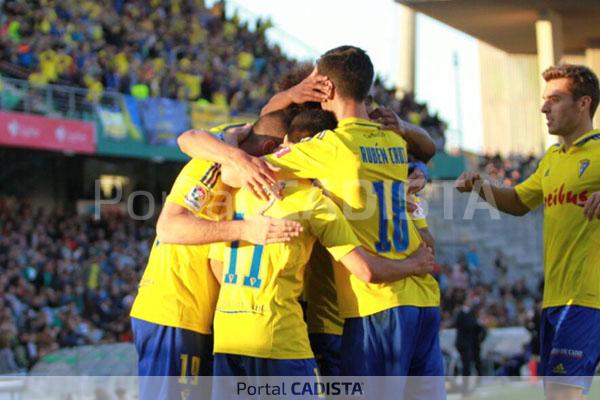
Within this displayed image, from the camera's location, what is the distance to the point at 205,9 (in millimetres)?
27250

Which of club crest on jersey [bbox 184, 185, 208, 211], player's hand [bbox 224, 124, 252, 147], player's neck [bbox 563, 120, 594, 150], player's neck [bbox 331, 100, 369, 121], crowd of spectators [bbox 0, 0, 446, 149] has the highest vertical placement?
crowd of spectators [bbox 0, 0, 446, 149]

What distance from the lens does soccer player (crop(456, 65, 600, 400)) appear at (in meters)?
5.95

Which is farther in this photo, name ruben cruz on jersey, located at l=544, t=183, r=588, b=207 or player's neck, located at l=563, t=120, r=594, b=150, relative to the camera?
player's neck, located at l=563, t=120, r=594, b=150

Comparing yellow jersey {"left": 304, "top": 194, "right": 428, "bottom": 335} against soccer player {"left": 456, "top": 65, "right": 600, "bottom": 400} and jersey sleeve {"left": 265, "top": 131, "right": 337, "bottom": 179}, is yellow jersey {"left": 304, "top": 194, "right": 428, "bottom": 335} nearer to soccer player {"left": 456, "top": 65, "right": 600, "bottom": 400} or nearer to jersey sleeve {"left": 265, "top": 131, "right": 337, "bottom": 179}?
jersey sleeve {"left": 265, "top": 131, "right": 337, "bottom": 179}

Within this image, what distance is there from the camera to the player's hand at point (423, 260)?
202 inches

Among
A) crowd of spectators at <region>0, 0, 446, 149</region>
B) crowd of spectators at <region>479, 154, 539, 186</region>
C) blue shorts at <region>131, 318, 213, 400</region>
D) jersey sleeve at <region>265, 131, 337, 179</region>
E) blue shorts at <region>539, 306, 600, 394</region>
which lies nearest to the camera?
jersey sleeve at <region>265, 131, 337, 179</region>

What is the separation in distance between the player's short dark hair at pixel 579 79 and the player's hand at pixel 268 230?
7.93 feet

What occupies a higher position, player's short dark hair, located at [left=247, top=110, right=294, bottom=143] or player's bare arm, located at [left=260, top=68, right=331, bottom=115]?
player's bare arm, located at [left=260, top=68, right=331, bottom=115]

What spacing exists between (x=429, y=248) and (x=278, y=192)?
1012mm

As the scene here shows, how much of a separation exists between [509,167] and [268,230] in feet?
74.3

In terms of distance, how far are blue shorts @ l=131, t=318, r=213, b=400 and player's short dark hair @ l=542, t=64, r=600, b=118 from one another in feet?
9.02

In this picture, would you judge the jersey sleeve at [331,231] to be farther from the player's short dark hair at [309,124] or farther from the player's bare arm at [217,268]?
the player's bare arm at [217,268]

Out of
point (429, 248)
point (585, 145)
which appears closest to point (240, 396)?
point (429, 248)

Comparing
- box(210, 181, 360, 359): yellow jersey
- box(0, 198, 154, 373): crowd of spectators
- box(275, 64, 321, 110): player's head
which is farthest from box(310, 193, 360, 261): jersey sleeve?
box(0, 198, 154, 373): crowd of spectators
